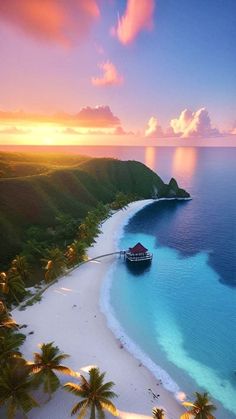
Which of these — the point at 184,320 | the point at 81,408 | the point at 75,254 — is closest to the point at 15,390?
the point at 81,408

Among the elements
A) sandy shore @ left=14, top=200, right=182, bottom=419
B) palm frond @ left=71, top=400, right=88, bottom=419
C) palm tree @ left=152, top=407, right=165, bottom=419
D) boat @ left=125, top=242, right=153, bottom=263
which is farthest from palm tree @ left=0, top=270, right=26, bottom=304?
boat @ left=125, top=242, right=153, bottom=263

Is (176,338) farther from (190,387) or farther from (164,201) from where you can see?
(164,201)

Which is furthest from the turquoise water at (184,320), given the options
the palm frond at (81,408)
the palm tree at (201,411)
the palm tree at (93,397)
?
the palm frond at (81,408)

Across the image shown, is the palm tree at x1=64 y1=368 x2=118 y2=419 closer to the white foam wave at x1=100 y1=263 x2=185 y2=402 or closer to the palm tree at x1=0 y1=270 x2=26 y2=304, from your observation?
the white foam wave at x1=100 y1=263 x2=185 y2=402

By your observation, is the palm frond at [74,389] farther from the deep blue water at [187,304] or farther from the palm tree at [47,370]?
the deep blue water at [187,304]

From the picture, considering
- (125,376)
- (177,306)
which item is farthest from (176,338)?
(125,376)

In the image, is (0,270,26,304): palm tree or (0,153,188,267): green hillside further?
(0,153,188,267): green hillside
